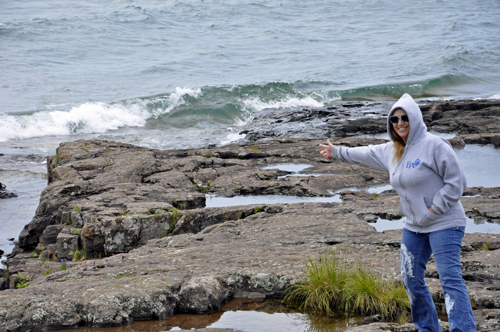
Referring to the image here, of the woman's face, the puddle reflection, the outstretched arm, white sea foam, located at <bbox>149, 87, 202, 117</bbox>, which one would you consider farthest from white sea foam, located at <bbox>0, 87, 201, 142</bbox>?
the woman's face

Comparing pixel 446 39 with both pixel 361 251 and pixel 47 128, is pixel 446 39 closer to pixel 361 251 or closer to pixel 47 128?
pixel 47 128

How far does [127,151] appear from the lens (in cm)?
1262

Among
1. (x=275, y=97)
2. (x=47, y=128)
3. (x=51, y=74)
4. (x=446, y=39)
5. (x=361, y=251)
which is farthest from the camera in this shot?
(x=446, y=39)

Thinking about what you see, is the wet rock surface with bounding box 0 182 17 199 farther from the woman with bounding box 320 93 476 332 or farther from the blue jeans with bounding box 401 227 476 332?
the blue jeans with bounding box 401 227 476 332

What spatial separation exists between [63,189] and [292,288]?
6025mm

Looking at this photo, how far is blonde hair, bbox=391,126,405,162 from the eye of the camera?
4227 mm

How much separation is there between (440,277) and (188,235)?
13.8 feet

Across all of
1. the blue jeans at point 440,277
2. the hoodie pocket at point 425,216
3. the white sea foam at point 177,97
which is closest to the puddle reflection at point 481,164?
the blue jeans at point 440,277

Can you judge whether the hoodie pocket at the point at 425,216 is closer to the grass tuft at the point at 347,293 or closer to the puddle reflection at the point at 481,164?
the grass tuft at the point at 347,293

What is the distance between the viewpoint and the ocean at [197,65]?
76.7 feet

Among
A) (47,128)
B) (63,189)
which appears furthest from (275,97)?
(63,189)

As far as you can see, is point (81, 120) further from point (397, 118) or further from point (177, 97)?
point (397, 118)

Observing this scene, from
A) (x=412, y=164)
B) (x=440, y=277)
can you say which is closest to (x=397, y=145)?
(x=412, y=164)

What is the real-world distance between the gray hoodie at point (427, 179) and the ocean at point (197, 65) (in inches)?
333
